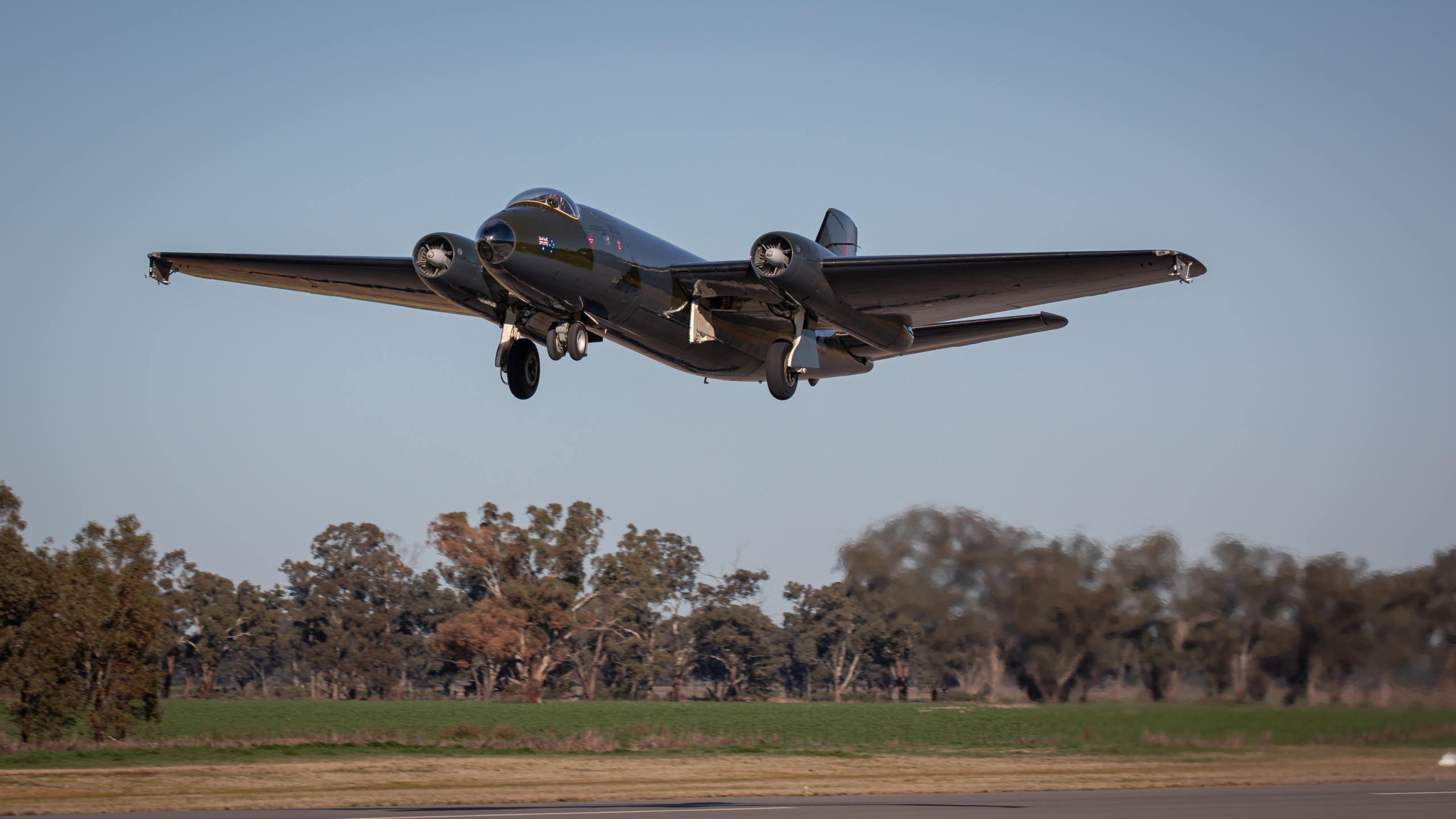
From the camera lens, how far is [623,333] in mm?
21000

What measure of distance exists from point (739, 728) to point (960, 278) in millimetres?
35977

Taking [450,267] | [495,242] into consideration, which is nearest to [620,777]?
[450,267]

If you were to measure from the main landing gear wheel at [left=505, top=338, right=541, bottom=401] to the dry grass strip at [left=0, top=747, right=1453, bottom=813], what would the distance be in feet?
30.3

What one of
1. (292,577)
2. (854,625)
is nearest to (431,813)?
(854,625)

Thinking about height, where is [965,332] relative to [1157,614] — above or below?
above

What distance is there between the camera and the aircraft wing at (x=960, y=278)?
18.9m

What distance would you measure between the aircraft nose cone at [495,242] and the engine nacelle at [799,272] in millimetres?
4148

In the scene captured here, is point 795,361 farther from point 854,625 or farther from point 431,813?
point 854,625

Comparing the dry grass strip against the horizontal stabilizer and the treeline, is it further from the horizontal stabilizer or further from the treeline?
the horizontal stabilizer

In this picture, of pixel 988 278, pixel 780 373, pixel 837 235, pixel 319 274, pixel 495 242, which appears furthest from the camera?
pixel 837 235

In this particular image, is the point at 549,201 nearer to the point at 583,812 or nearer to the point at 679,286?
the point at 679,286

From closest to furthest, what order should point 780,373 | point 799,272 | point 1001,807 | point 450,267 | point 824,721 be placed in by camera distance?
point 450,267 → point 799,272 → point 780,373 → point 1001,807 → point 824,721

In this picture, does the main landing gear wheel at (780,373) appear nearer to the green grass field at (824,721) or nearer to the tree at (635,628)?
the green grass field at (824,721)

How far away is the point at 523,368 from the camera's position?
68.0 feet
